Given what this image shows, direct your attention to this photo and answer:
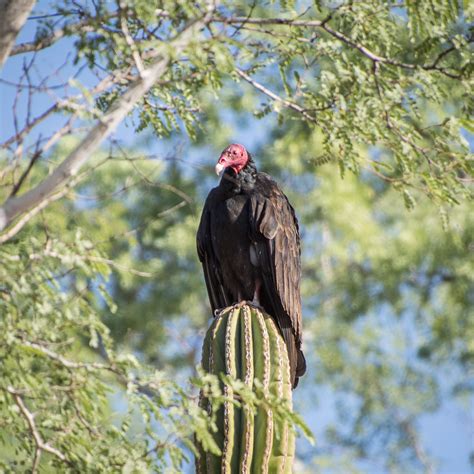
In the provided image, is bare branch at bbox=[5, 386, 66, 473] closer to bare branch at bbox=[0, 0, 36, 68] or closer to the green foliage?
the green foliage

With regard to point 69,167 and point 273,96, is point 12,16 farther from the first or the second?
point 273,96

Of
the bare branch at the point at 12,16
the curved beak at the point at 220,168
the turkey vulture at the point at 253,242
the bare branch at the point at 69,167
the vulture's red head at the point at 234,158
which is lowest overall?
the bare branch at the point at 69,167

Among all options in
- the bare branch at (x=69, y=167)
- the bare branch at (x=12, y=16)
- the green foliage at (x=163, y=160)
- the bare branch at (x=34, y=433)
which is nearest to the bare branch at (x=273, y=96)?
the green foliage at (x=163, y=160)

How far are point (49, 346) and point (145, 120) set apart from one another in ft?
4.16

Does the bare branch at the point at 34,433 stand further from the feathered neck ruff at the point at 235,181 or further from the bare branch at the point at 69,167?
the feathered neck ruff at the point at 235,181

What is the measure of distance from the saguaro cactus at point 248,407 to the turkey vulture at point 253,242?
562 millimetres

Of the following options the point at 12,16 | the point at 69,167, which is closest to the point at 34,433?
the point at 69,167

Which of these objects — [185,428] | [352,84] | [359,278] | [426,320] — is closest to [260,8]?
[359,278]

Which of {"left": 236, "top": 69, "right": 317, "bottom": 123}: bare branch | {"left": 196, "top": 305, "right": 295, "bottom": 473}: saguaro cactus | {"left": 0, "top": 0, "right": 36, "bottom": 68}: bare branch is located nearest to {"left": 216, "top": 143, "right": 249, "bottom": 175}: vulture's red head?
{"left": 236, "top": 69, "right": 317, "bottom": 123}: bare branch

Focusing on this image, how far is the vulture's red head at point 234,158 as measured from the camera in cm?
461

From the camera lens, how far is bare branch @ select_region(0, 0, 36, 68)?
10.7 feet

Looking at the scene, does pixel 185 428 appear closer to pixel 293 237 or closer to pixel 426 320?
pixel 293 237

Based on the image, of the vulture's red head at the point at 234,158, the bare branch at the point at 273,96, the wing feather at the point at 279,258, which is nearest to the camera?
the bare branch at the point at 273,96

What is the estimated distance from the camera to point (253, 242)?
455 cm
